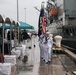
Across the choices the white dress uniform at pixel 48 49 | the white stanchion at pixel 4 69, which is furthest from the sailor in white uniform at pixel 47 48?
the white stanchion at pixel 4 69

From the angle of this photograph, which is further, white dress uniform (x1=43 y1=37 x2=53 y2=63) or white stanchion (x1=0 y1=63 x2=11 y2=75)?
white dress uniform (x1=43 y1=37 x2=53 y2=63)

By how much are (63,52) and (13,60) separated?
28.2 feet

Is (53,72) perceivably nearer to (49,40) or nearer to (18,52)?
(49,40)

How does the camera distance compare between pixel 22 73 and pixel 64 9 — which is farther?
pixel 64 9

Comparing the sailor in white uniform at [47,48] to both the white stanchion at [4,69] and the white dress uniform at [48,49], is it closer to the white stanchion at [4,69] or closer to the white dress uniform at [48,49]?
the white dress uniform at [48,49]

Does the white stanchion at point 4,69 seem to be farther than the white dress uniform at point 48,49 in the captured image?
No

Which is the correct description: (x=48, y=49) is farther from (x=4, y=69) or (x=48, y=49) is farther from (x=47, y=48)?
(x=4, y=69)

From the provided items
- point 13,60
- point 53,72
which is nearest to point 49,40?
point 13,60

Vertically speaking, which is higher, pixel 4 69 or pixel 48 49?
pixel 48 49

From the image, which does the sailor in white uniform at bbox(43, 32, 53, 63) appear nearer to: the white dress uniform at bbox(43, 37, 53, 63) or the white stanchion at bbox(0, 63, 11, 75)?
the white dress uniform at bbox(43, 37, 53, 63)

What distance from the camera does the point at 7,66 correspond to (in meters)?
12.5

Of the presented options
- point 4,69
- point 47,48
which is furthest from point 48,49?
point 4,69

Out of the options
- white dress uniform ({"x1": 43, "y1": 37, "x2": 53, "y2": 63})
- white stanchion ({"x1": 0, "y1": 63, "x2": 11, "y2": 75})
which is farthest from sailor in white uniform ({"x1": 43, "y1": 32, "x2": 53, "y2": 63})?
white stanchion ({"x1": 0, "y1": 63, "x2": 11, "y2": 75})

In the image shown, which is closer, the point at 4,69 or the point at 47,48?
the point at 4,69
